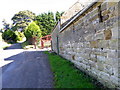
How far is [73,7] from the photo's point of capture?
32.6ft

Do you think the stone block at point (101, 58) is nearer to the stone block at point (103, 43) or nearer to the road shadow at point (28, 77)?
the stone block at point (103, 43)

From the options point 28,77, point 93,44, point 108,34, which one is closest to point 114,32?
point 108,34

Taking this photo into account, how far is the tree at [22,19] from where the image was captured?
46.8 metres

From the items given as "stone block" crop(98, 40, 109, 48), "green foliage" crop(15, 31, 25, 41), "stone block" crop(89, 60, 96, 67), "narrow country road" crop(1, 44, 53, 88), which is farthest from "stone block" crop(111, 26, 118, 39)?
"green foliage" crop(15, 31, 25, 41)

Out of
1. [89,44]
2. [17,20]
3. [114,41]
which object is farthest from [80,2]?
[17,20]

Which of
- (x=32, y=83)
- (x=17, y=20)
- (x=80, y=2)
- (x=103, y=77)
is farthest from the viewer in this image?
(x=17, y=20)

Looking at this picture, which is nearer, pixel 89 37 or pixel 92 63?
pixel 92 63

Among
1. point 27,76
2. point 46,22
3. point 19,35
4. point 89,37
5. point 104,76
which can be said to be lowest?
point 27,76

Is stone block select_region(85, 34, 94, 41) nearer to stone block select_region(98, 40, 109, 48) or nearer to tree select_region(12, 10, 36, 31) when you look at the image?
stone block select_region(98, 40, 109, 48)

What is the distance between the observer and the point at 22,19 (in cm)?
4806

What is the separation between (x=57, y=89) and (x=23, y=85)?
62.1 inches

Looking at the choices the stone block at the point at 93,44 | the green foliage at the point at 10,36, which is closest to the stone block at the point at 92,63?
the stone block at the point at 93,44

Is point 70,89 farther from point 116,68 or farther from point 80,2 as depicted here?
point 80,2

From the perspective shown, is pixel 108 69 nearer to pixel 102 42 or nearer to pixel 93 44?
pixel 102 42
